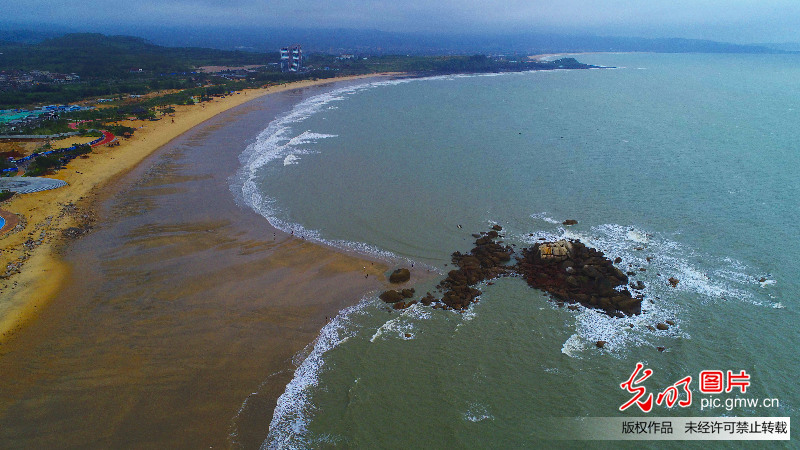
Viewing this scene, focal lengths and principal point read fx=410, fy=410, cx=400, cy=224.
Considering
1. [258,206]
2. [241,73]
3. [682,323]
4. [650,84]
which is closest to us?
[682,323]

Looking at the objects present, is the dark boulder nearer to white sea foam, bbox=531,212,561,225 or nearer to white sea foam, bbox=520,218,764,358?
white sea foam, bbox=520,218,764,358

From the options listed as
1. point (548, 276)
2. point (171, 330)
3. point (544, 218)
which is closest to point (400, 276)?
point (548, 276)

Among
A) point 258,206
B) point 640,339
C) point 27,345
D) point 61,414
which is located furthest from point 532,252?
point 27,345

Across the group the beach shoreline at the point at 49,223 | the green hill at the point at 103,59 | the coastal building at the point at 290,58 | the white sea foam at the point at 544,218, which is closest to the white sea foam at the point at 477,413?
the white sea foam at the point at 544,218

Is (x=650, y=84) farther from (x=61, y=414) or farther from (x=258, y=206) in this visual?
(x=61, y=414)

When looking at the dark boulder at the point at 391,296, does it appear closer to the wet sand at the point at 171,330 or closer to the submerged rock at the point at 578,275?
the wet sand at the point at 171,330
